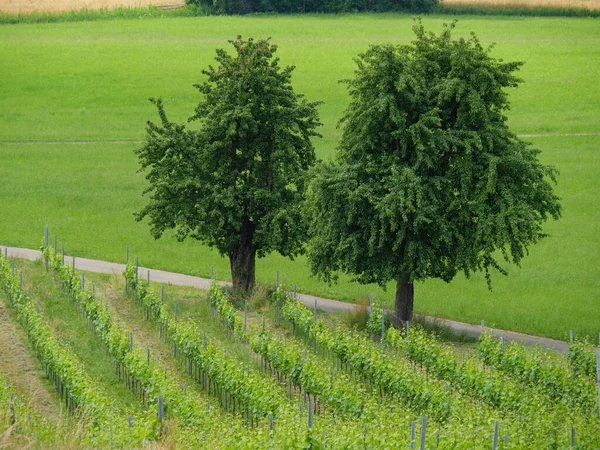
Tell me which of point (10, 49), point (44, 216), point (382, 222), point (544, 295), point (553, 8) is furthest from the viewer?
point (553, 8)

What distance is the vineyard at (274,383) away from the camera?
25.0 meters

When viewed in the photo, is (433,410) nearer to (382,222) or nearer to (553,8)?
(382,222)

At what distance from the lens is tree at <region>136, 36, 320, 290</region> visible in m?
42.4

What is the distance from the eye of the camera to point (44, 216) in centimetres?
5844

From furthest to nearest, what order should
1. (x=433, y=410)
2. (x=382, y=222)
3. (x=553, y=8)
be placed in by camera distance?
(x=553, y=8) → (x=382, y=222) → (x=433, y=410)

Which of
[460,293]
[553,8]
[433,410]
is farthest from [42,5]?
[433,410]

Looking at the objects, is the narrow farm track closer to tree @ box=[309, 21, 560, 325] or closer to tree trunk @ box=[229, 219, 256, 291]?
tree trunk @ box=[229, 219, 256, 291]

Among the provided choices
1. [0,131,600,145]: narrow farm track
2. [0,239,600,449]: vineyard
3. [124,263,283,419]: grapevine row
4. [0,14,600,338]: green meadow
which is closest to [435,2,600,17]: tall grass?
[0,14,600,338]: green meadow

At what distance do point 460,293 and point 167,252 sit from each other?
13.7 m

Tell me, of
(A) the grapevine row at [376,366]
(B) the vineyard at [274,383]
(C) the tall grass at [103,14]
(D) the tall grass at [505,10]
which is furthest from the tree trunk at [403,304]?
(C) the tall grass at [103,14]

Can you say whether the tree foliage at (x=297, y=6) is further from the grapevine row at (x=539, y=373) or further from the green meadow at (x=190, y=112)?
the grapevine row at (x=539, y=373)

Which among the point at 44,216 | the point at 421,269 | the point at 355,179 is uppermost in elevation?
the point at 355,179

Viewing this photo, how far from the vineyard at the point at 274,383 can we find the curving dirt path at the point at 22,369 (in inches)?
14.6

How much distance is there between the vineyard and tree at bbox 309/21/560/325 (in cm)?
270
